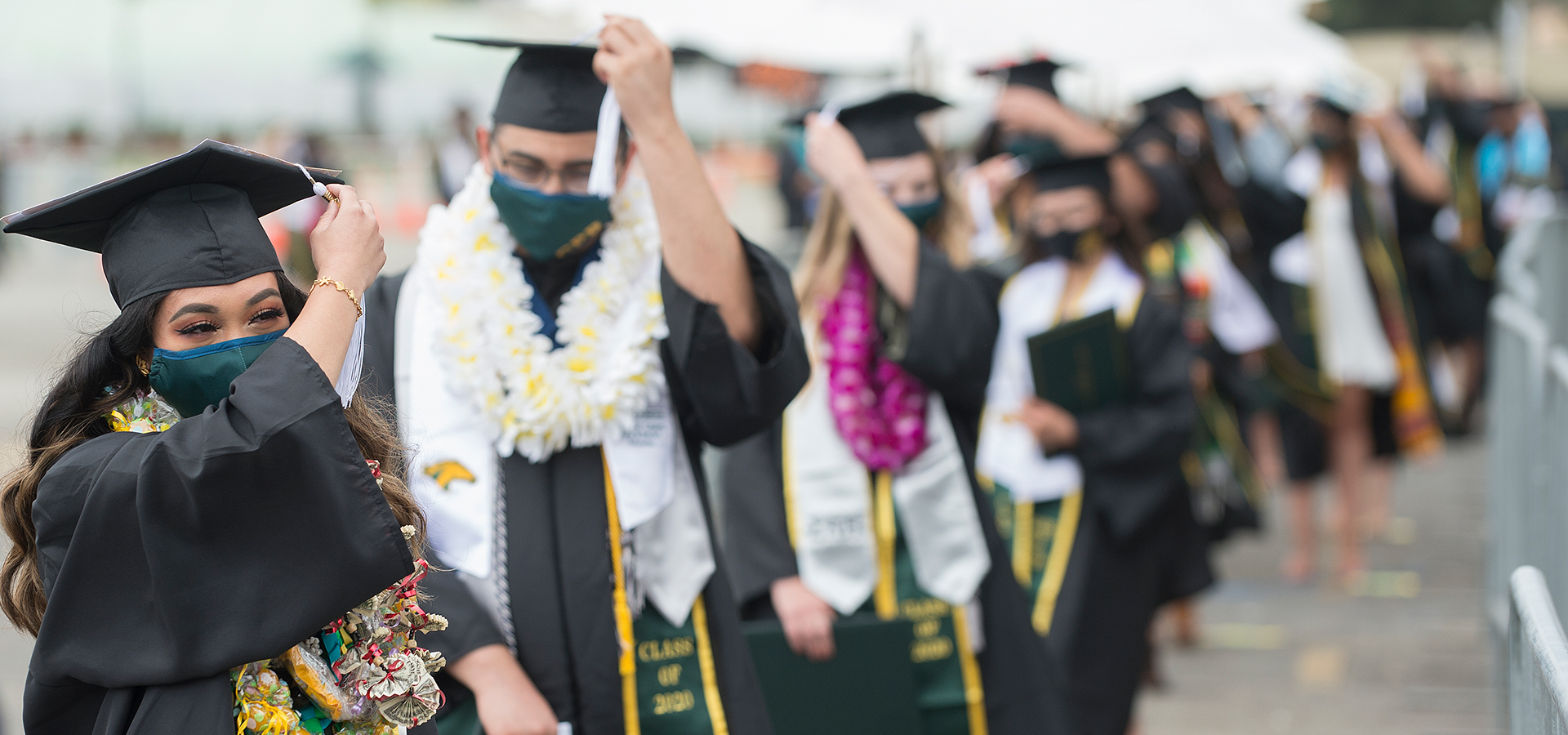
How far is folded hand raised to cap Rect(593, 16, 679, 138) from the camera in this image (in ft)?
8.63

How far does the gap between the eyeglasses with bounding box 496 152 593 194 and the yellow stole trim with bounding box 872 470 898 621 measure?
1.25 metres

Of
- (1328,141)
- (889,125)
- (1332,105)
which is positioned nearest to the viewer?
(889,125)

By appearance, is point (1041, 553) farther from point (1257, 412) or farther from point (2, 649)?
point (2, 649)

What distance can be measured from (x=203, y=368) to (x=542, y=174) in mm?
932

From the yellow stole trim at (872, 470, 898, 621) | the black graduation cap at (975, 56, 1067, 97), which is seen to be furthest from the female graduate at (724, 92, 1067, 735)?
the black graduation cap at (975, 56, 1067, 97)

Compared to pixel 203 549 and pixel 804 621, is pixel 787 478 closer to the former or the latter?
pixel 804 621

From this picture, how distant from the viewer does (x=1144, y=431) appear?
15.5ft

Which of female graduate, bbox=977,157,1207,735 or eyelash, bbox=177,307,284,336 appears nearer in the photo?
eyelash, bbox=177,307,284,336

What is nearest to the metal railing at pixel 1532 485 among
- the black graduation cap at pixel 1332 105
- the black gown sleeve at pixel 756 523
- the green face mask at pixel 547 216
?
the black graduation cap at pixel 1332 105

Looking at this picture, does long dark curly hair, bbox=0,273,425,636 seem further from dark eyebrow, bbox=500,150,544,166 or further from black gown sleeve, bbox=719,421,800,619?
black gown sleeve, bbox=719,421,800,619

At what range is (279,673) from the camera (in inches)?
82.1

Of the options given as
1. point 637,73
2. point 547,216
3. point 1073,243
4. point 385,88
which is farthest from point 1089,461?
point 385,88

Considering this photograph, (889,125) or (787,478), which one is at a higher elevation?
(889,125)

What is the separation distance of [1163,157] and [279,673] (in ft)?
18.8
